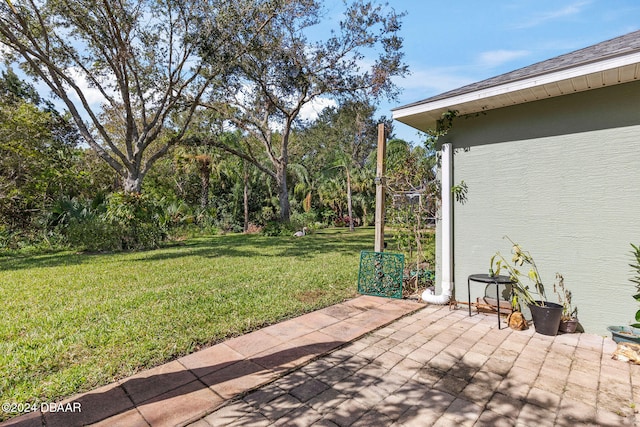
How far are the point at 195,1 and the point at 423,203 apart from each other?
1003 centimetres

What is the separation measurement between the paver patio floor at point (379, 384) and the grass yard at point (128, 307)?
0.38 metres

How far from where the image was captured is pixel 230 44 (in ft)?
34.8

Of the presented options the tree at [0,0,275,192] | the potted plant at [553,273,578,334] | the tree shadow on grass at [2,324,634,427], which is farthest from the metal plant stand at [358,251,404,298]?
the tree at [0,0,275,192]

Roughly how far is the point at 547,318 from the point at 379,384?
2.32m

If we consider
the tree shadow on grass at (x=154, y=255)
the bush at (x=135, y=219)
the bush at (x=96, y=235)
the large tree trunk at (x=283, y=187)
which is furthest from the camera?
the large tree trunk at (x=283, y=187)

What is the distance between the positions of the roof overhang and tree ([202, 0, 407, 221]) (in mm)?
8904

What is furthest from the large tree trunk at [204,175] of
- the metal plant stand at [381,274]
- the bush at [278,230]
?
the metal plant stand at [381,274]

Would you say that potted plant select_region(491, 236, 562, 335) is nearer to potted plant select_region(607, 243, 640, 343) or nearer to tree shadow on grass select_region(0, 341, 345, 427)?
potted plant select_region(607, 243, 640, 343)

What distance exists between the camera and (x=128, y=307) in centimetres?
442

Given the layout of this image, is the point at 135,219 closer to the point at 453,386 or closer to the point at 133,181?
the point at 133,181

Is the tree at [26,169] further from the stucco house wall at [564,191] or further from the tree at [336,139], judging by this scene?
the stucco house wall at [564,191]

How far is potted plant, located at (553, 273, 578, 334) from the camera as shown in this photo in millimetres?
3592

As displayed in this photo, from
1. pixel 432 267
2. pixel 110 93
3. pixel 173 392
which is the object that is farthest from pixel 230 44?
pixel 173 392

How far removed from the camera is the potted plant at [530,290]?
3521mm
